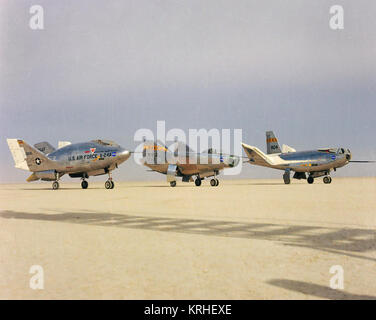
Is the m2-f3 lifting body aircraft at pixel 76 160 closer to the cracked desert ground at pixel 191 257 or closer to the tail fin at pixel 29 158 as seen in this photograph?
the tail fin at pixel 29 158

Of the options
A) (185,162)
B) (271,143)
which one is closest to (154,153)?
(185,162)

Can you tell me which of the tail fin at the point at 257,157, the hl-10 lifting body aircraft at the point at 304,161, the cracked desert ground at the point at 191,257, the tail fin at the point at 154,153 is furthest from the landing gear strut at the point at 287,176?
the cracked desert ground at the point at 191,257

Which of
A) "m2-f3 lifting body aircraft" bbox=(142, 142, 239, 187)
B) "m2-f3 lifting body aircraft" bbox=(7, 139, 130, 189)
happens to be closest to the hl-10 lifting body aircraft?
"m2-f3 lifting body aircraft" bbox=(142, 142, 239, 187)

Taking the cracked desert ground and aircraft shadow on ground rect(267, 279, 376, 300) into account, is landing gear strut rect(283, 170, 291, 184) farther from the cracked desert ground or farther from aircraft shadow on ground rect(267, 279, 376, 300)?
aircraft shadow on ground rect(267, 279, 376, 300)

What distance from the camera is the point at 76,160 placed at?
27703mm

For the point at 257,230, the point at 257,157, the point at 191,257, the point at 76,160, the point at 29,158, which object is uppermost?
the point at 29,158

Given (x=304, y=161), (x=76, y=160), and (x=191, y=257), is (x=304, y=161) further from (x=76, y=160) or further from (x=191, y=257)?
(x=191, y=257)

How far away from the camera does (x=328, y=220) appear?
29.3ft

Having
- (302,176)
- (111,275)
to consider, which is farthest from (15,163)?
(111,275)

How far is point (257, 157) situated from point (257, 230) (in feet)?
101

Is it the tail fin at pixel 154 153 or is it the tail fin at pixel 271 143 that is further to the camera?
the tail fin at pixel 271 143

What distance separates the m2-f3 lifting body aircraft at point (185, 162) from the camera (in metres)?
30.0

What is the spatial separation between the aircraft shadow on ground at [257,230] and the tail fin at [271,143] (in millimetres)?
33676

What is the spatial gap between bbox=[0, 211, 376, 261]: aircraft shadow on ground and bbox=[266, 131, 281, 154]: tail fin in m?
33.7
